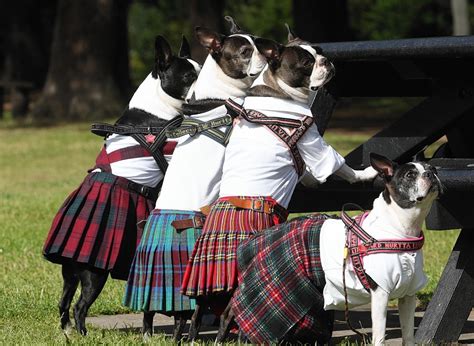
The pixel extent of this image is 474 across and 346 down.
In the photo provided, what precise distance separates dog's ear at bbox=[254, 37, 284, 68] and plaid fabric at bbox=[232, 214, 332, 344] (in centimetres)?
85

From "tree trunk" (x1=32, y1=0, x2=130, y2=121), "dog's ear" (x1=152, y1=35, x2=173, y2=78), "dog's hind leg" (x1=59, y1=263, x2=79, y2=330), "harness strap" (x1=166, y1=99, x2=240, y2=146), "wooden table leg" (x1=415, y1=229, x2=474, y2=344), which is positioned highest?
"dog's ear" (x1=152, y1=35, x2=173, y2=78)

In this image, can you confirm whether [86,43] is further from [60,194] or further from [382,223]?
[382,223]

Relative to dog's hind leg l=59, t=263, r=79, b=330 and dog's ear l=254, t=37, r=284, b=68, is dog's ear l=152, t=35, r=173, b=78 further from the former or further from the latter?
dog's hind leg l=59, t=263, r=79, b=330

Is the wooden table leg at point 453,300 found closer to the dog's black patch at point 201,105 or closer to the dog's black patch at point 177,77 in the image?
the dog's black patch at point 201,105

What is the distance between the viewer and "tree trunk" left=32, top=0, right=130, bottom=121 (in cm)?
2314

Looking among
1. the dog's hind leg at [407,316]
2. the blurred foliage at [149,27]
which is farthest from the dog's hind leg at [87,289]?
the blurred foliage at [149,27]

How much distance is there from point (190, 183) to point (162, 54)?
0.85 m

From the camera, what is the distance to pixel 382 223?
529 cm

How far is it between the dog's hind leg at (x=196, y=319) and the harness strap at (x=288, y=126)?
865 millimetres

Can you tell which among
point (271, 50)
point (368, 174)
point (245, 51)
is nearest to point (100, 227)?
point (245, 51)

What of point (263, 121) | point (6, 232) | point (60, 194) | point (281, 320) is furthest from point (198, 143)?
point (60, 194)

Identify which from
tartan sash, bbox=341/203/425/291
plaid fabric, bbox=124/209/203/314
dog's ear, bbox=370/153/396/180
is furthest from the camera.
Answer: plaid fabric, bbox=124/209/203/314

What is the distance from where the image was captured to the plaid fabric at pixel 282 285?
5.57m

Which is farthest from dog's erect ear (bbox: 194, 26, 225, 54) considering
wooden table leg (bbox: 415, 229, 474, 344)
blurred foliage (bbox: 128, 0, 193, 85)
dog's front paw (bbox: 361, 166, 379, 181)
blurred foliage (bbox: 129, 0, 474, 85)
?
blurred foliage (bbox: 128, 0, 193, 85)
